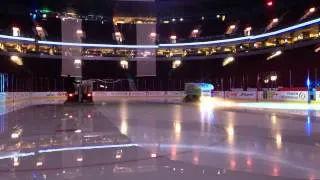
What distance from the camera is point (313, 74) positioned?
1591 inches

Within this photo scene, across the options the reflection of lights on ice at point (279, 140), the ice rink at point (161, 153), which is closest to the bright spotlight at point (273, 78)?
the ice rink at point (161, 153)

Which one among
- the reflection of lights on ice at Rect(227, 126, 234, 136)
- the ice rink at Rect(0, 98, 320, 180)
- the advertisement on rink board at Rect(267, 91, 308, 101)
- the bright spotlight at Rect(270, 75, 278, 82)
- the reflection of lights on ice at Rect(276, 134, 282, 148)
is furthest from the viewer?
the bright spotlight at Rect(270, 75, 278, 82)

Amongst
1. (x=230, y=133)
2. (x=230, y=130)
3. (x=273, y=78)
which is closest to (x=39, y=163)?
(x=230, y=133)

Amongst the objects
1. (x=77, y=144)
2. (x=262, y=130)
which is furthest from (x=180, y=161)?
(x=262, y=130)

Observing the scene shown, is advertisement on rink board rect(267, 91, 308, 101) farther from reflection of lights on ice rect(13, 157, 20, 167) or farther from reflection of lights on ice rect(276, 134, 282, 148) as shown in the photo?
reflection of lights on ice rect(13, 157, 20, 167)

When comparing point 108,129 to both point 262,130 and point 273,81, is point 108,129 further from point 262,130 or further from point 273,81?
point 273,81

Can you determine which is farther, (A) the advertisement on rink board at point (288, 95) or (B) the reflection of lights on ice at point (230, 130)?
(A) the advertisement on rink board at point (288, 95)

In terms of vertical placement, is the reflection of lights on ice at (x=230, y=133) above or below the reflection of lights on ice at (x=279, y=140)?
above

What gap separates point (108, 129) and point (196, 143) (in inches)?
191

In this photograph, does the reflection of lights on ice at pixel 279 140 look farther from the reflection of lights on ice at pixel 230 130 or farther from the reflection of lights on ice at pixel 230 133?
the reflection of lights on ice at pixel 230 130

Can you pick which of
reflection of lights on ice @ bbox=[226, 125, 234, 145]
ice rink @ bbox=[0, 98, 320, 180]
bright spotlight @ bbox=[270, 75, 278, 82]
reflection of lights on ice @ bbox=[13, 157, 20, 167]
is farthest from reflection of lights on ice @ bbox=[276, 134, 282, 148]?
bright spotlight @ bbox=[270, 75, 278, 82]

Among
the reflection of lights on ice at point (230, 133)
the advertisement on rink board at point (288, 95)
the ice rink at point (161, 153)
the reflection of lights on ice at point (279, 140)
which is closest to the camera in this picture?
the ice rink at point (161, 153)

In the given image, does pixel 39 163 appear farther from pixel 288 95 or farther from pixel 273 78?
pixel 273 78

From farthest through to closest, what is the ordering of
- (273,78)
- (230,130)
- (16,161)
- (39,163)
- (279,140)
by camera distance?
1. (273,78)
2. (230,130)
3. (279,140)
4. (16,161)
5. (39,163)
